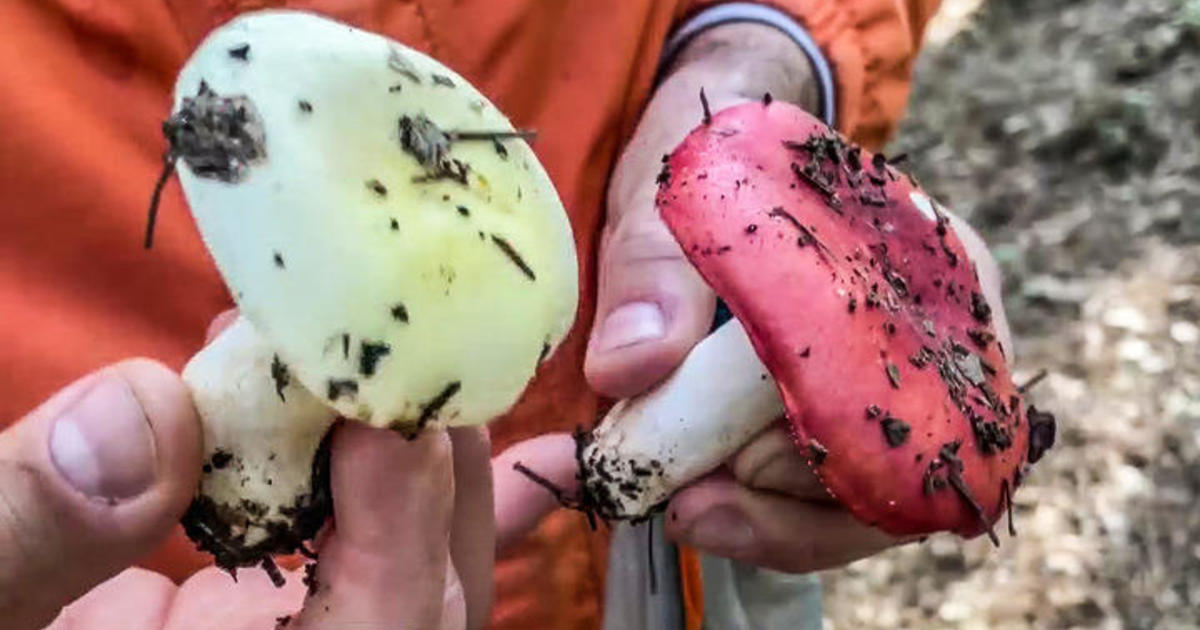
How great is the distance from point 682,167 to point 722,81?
45 cm

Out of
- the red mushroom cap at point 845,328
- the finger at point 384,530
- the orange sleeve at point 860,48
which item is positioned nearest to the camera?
the finger at point 384,530

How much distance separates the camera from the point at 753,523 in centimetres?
123

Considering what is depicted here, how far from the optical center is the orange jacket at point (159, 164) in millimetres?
1174

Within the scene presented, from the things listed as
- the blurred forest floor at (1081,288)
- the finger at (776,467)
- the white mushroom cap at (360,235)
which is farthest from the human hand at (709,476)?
the blurred forest floor at (1081,288)

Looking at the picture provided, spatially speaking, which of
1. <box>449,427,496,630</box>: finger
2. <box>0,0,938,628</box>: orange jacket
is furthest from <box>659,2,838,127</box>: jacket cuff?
<box>449,427,496,630</box>: finger

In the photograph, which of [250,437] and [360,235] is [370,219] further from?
[250,437]

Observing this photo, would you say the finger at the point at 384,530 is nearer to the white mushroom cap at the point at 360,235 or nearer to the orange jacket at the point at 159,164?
the white mushroom cap at the point at 360,235

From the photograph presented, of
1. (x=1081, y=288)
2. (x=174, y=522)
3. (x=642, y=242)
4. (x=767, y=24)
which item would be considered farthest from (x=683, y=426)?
(x=1081, y=288)

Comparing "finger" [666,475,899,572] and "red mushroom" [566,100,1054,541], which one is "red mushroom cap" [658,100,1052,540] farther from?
"finger" [666,475,899,572]

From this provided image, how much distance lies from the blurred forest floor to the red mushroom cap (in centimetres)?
141

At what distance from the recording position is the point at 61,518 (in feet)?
2.51

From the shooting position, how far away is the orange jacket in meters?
1.17

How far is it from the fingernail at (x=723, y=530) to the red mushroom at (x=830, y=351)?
0.15 feet

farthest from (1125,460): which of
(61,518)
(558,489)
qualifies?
(61,518)
